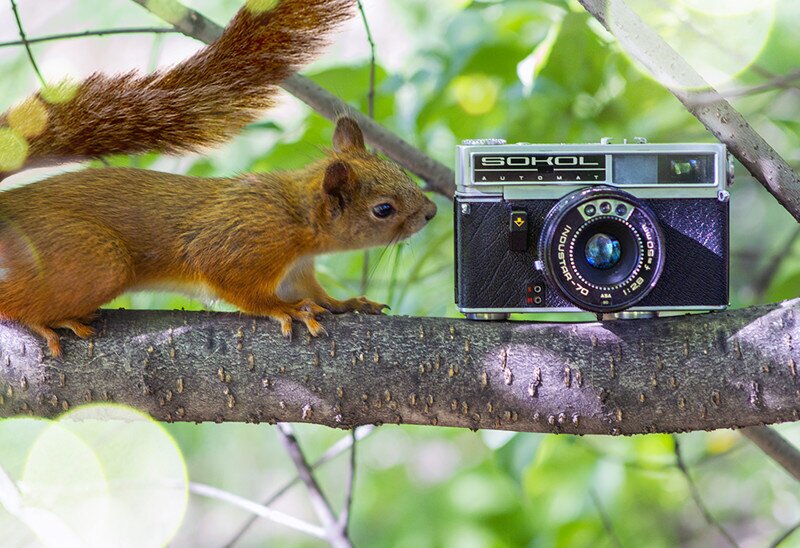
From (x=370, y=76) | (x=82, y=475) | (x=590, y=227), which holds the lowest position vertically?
(x=82, y=475)

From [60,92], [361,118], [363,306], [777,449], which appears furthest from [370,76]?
[777,449]

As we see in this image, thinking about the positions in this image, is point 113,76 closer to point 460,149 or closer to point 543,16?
point 460,149

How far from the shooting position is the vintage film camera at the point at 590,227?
1.29 m

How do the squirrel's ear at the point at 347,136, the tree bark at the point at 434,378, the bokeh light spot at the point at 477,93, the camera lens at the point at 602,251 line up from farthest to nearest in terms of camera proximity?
the bokeh light spot at the point at 477,93, the squirrel's ear at the point at 347,136, the camera lens at the point at 602,251, the tree bark at the point at 434,378

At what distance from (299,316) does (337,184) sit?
1.12 feet

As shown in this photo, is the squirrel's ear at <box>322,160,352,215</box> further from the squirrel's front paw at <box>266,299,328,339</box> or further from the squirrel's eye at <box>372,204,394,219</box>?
the squirrel's front paw at <box>266,299,328,339</box>

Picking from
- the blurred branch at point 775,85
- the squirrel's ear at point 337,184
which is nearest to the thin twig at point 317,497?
the squirrel's ear at point 337,184

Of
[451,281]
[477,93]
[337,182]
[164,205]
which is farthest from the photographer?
[477,93]

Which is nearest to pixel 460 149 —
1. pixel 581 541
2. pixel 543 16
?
pixel 543 16

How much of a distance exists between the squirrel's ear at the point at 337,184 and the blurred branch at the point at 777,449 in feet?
2.59

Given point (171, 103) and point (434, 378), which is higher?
point (171, 103)

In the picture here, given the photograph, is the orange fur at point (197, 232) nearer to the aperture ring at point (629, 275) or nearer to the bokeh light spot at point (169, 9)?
the bokeh light spot at point (169, 9)

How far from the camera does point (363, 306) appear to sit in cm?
150

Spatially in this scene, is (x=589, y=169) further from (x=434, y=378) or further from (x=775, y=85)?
(x=775, y=85)
